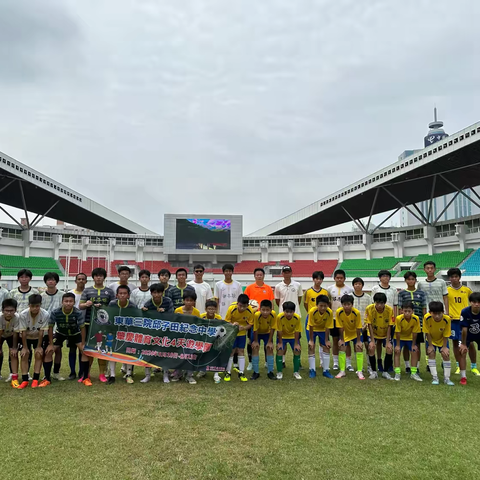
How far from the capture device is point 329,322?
5.95m

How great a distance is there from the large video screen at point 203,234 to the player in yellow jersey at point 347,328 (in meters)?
34.6

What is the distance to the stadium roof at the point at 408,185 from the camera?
23.9 m

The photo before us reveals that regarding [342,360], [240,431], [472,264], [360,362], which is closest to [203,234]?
[472,264]

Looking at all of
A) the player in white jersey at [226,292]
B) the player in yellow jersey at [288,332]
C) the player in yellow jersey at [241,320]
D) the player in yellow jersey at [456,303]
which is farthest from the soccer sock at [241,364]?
the player in yellow jersey at [456,303]

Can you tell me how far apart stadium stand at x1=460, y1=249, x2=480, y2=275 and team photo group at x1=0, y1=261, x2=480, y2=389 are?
2409 centimetres

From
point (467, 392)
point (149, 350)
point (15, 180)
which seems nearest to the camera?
point (467, 392)

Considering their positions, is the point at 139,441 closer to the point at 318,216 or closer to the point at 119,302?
the point at 119,302

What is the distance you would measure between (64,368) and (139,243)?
119ft

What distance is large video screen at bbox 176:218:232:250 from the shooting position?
4003 centimetres

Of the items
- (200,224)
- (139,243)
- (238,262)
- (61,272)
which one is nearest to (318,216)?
(238,262)

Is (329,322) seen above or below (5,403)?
above

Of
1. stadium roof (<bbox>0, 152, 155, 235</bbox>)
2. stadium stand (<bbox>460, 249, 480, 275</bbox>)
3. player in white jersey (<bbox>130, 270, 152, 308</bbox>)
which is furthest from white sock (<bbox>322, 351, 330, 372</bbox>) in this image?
stadium roof (<bbox>0, 152, 155, 235</bbox>)

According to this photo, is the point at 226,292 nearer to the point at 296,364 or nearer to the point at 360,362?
the point at 296,364

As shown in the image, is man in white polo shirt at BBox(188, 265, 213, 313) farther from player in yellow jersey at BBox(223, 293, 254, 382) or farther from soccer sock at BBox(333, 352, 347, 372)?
soccer sock at BBox(333, 352, 347, 372)
